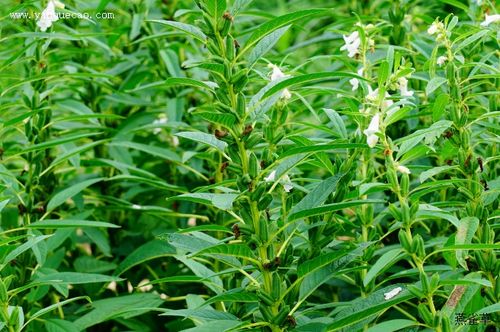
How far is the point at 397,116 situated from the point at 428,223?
0.86 meters

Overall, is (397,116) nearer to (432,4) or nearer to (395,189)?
(395,189)

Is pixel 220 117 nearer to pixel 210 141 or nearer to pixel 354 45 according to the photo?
pixel 210 141

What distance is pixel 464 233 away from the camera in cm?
165

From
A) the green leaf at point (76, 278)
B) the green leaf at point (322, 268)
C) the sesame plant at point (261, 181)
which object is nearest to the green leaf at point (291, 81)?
the sesame plant at point (261, 181)

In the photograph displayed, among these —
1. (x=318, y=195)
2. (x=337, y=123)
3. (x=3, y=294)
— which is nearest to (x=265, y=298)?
(x=318, y=195)

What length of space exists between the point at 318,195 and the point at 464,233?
0.31 meters

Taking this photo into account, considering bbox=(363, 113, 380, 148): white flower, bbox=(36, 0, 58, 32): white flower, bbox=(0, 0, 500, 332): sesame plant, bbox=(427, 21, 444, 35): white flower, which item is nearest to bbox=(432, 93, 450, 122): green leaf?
bbox=(0, 0, 500, 332): sesame plant

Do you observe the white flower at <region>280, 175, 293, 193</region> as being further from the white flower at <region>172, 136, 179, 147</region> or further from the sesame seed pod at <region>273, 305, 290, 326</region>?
the white flower at <region>172, 136, 179, 147</region>

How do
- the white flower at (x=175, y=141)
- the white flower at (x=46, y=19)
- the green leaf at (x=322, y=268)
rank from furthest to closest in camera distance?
the white flower at (x=175, y=141)
the white flower at (x=46, y=19)
the green leaf at (x=322, y=268)

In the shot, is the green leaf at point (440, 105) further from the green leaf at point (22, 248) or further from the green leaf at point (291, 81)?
the green leaf at point (22, 248)

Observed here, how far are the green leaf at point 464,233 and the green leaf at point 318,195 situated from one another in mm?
275

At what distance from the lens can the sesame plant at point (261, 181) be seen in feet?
5.34

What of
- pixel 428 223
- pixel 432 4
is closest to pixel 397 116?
pixel 428 223

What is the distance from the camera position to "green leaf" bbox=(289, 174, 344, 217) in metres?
1.65
